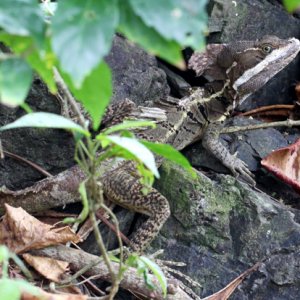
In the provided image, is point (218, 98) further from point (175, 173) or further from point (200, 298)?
point (200, 298)

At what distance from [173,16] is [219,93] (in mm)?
4195

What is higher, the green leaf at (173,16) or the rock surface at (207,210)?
the green leaf at (173,16)

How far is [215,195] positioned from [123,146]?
263 centimetres

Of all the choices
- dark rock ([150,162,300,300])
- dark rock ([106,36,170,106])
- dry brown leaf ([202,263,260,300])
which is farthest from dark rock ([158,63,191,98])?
dry brown leaf ([202,263,260,300])

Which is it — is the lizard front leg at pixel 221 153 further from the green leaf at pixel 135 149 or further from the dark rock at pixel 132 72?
the green leaf at pixel 135 149

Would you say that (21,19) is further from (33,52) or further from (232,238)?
(232,238)

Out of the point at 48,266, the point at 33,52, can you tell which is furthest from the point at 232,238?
the point at 33,52

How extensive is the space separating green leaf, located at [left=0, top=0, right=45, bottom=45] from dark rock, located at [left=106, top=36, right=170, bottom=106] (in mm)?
3585

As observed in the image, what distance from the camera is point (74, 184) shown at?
436cm

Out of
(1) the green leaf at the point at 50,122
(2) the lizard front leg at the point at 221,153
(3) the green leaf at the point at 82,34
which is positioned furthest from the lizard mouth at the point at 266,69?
(3) the green leaf at the point at 82,34

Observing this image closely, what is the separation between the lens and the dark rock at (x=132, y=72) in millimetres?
5117

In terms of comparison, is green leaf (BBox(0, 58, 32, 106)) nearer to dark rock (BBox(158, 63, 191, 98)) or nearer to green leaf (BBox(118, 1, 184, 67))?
green leaf (BBox(118, 1, 184, 67))

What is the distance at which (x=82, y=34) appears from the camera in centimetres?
142

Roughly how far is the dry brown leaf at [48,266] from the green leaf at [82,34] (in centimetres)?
240
